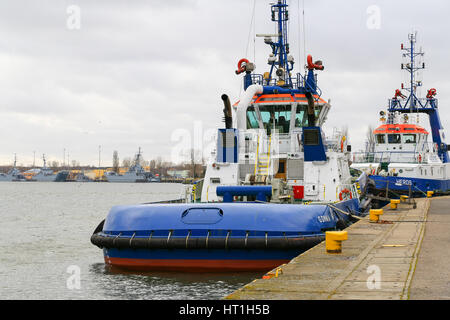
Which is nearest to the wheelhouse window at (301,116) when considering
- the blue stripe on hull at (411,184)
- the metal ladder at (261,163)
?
the metal ladder at (261,163)

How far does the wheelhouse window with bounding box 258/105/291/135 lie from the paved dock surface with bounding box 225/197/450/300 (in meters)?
5.66

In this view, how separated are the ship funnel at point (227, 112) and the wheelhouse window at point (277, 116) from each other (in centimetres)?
128

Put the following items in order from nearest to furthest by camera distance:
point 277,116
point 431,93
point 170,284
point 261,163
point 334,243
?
1. point 334,243
2. point 170,284
3. point 261,163
4. point 277,116
5. point 431,93

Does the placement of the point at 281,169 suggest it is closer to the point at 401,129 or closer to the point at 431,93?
the point at 401,129

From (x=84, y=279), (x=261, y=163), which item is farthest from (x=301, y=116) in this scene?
(x=84, y=279)

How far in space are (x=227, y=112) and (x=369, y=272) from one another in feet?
33.5

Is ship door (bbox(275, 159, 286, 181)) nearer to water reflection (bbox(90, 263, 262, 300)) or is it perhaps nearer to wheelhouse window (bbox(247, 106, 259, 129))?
wheelhouse window (bbox(247, 106, 259, 129))

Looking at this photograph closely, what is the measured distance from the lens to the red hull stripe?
13.3m

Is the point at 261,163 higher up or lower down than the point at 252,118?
lower down

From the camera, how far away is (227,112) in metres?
18.6

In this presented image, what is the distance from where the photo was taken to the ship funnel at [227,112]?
1848cm

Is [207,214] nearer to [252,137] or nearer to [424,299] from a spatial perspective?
[252,137]

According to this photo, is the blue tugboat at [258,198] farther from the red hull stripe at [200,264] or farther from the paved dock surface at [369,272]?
the paved dock surface at [369,272]

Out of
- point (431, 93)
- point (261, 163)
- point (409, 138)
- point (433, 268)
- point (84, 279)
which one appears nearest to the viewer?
point (433, 268)
